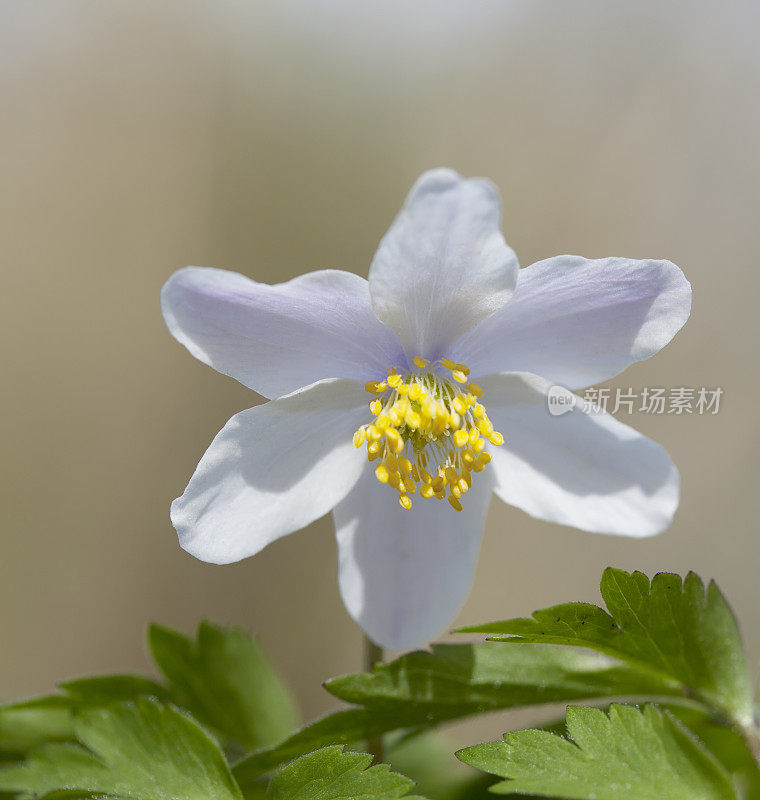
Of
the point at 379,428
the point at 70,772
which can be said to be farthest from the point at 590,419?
the point at 70,772

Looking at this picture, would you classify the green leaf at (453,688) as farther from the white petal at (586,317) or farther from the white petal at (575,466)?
the white petal at (586,317)

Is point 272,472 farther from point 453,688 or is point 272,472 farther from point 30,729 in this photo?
point 30,729

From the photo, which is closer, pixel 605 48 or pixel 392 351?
pixel 392 351

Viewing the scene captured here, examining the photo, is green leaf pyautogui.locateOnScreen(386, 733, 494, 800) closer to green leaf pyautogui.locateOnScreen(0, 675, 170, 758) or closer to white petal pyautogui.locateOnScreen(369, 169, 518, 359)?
green leaf pyautogui.locateOnScreen(0, 675, 170, 758)

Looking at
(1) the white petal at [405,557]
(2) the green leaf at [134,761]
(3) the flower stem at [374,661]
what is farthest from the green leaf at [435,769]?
(2) the green leaf at [134,761]

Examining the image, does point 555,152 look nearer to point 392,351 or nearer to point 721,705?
point 392,351

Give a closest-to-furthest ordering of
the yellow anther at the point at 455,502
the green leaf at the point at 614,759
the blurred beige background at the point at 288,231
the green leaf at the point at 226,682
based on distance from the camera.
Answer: the green leaf at the point at 614,759 → the yellow anther at the point at 455,502 → the green leaf at the point at 226,682 → the blurred beige background at the point at 288,231

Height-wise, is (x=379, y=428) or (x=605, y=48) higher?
(x=605, y=48)
